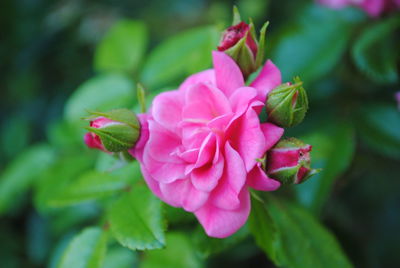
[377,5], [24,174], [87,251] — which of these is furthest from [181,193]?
[24,174]

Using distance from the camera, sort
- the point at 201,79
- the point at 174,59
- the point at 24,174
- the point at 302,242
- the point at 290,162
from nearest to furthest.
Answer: the point at 290,162, the point at 201,79, the point at 302,242, the point at 174,59, the point at 24,174

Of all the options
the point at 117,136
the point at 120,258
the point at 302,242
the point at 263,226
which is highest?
the point at 117,136

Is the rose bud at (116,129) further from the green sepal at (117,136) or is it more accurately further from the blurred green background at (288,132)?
the blurred green background at (288,132)

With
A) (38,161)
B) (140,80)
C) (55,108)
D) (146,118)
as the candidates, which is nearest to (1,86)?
(55,108)

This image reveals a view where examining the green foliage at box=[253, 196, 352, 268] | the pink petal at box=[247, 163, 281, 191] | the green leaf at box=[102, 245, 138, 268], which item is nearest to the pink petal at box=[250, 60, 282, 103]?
the pink petal at box=[247, 163, 281, 191]

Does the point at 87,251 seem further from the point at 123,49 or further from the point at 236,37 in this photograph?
the point at 123,49

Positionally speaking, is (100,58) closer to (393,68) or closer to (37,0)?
(37,0)
